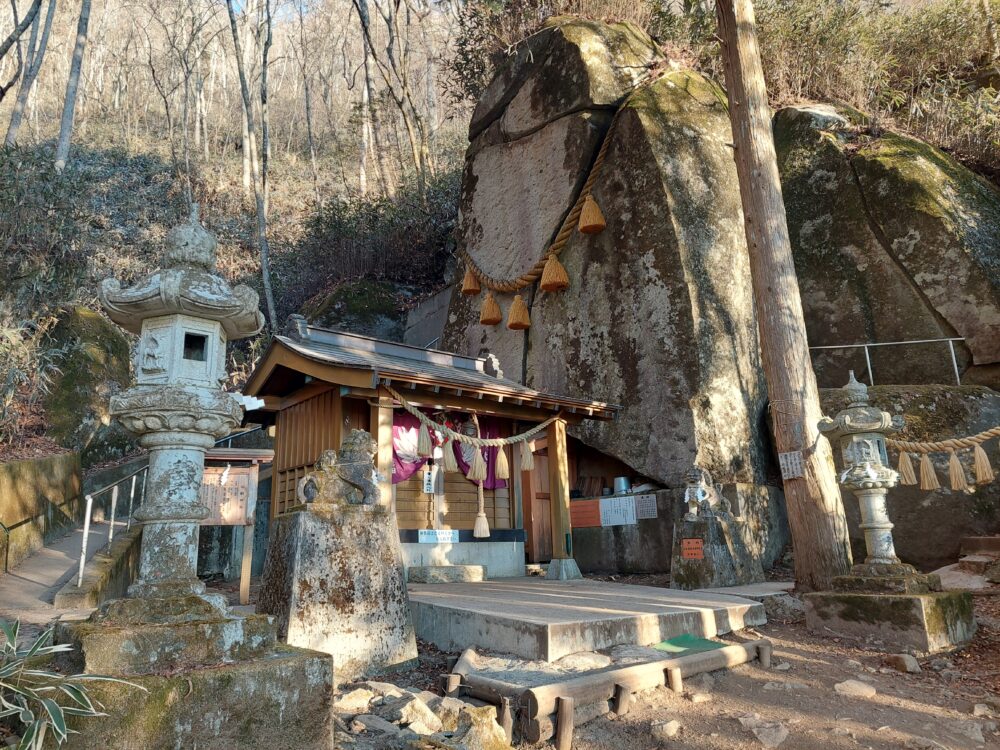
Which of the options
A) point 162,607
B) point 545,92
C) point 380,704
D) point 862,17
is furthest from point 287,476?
point 862,17

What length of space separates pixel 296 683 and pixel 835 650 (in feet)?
16.5

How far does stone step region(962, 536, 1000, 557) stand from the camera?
8820mm

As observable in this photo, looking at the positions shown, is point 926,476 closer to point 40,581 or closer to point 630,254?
point 630,254

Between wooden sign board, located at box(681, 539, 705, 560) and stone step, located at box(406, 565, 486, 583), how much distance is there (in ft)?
9.74

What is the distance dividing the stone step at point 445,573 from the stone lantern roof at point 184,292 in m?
5.70

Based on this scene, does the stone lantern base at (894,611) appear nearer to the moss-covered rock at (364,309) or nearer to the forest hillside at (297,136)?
the forest hillside at (297,136)

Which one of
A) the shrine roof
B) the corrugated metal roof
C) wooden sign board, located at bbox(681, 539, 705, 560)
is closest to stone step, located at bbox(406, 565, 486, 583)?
the shrine roof

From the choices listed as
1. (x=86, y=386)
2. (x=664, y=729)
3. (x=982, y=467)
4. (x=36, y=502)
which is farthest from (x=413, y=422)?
(x=86, y=386)

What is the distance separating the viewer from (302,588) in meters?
4.98

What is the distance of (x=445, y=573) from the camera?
30.2 feet

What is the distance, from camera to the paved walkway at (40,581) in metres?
6.47

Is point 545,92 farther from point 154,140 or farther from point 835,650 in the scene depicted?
point 154,140

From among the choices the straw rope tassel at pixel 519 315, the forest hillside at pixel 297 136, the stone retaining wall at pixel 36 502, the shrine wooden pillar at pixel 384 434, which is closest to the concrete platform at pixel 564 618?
the shrine wooden pillar at pixel 384 434

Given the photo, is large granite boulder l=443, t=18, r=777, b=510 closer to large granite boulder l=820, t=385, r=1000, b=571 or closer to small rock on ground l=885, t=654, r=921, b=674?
large granite boulder l=820, t=385, r=1000, b=571
